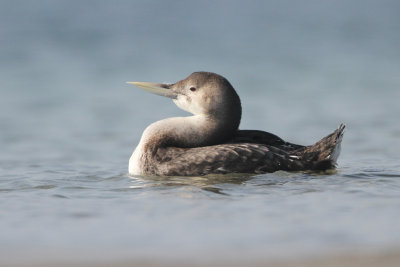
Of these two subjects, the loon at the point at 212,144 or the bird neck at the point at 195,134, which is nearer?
the loon at the point at 212,144

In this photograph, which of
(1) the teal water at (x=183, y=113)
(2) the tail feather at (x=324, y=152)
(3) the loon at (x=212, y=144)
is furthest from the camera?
(2) the tail feather at (x=324, y=152)

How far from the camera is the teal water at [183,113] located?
5.41 meters

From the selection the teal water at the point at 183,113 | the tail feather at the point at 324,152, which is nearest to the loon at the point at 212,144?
the tail feather at the point at 324,152

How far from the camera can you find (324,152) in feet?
25.5

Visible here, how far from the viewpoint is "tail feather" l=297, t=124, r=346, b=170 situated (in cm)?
777

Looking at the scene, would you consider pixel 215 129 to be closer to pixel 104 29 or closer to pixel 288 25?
pixel 104 29

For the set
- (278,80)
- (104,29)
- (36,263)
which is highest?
(104,29)

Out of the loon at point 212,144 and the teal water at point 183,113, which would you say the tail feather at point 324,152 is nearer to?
the loon at point 212,144

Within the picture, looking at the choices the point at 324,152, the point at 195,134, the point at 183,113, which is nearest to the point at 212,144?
the point at 195,134

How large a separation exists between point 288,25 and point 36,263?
1752 centimetres

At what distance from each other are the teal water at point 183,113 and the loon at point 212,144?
0.17 meters

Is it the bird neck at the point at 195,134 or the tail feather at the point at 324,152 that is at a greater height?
the bird neck at the point at 195,134

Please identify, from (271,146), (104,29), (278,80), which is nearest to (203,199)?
(271,146)

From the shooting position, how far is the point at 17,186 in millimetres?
7484
